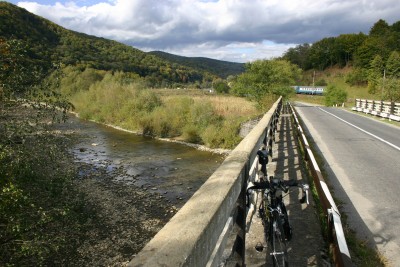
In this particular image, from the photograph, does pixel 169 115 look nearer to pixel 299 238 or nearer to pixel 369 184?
pixel 369 184

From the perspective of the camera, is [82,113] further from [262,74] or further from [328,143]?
[328,143]

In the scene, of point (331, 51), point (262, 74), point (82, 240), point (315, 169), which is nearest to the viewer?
point (315, 169)

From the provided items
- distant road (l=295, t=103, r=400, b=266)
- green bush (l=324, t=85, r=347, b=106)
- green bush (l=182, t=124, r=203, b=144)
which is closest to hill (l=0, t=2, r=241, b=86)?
green bush (l=324, t=85, r=347, b=106)

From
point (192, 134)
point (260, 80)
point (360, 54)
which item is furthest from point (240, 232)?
point (360, 54)

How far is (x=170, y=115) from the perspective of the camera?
3288cm

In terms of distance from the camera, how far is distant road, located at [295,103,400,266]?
14.5 feet

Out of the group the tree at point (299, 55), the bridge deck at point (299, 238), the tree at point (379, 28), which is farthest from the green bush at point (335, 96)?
the tree at point (299, 55)

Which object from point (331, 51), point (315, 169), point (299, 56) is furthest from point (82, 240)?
point (299, 56)

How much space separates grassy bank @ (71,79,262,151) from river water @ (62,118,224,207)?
6.88ft

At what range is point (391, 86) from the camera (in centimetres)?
3453

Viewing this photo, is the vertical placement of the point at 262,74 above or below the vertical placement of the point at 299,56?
below

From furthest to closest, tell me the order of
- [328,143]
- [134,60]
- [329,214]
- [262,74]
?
[134,60] → [262,74] → [328,143] → [329,214]

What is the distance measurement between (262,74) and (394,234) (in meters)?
35.1

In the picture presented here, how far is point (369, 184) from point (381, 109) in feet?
73.3
